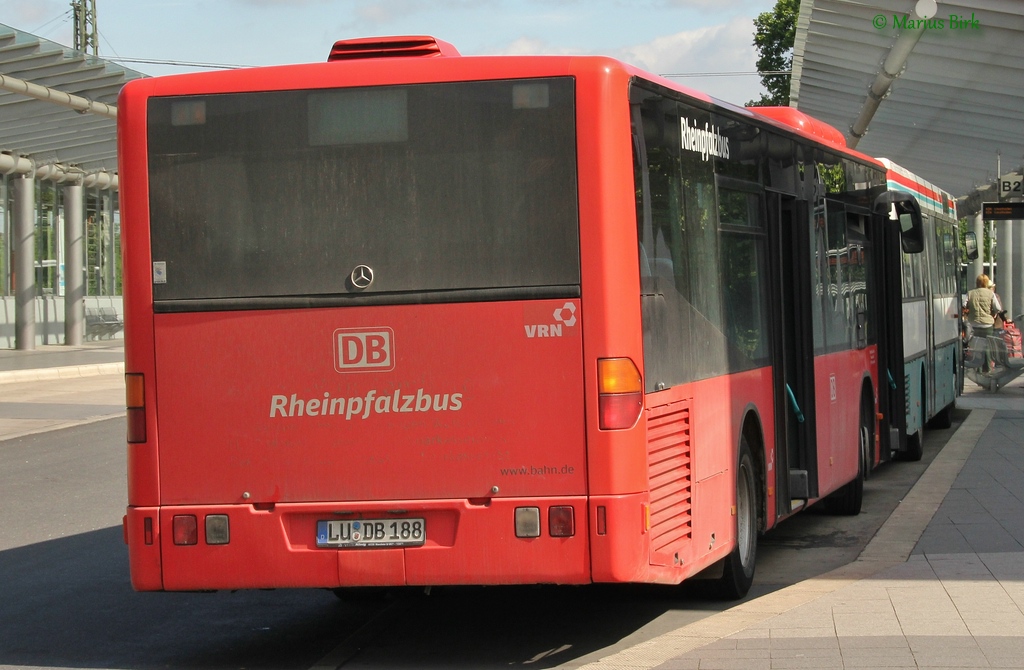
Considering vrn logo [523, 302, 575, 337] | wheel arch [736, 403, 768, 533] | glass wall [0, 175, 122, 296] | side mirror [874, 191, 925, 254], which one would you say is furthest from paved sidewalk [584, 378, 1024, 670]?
glass wall [0, 175, 122, 296]

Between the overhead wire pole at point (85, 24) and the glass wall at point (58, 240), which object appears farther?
the overhead wire pole at point (85, 24)

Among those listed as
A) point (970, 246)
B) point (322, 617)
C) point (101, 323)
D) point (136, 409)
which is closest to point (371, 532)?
point (136, 409)

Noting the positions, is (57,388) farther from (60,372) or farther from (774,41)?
(774,41)

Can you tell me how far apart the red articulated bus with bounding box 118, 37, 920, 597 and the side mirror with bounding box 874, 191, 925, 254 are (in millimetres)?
6212

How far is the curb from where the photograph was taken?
91.6 feet

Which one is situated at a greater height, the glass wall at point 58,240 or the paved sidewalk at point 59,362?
the glass wall at point 58,240

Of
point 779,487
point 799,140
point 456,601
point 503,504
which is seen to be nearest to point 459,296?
point 503,504

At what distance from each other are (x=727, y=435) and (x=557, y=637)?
4.71 feet

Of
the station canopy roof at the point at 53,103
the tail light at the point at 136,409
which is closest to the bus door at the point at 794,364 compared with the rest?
the tail light at the point at 136,409

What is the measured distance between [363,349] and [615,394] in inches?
45.5

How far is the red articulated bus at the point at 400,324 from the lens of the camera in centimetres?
641

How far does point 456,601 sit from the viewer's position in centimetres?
877

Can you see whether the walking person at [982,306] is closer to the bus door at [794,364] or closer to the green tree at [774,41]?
the bus door at [794,364]

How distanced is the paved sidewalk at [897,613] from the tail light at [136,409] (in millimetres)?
2339
